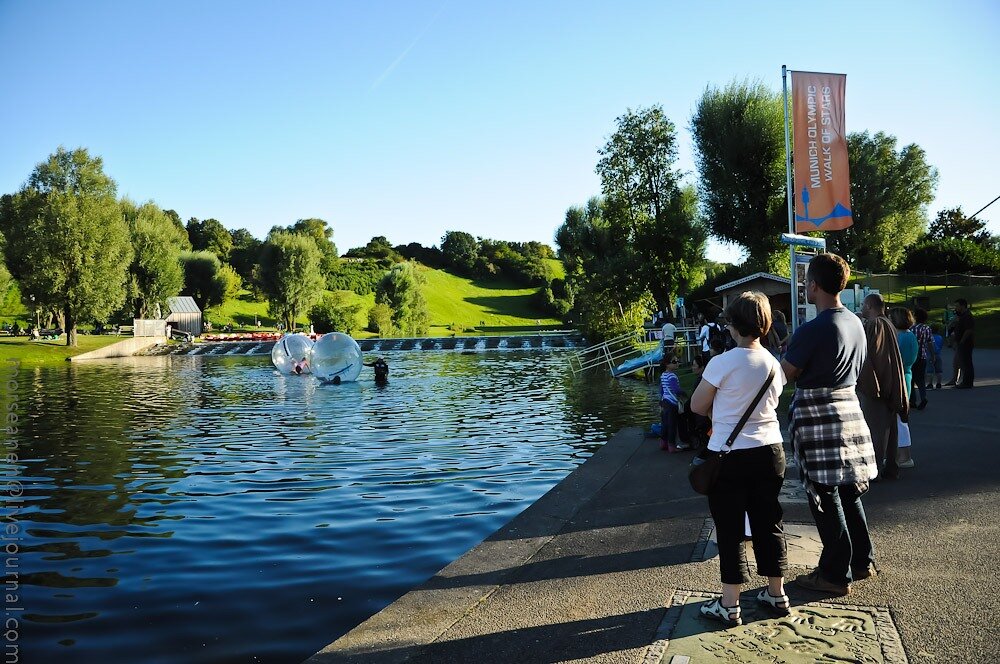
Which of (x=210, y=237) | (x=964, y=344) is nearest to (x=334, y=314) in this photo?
(x=210, y=237)

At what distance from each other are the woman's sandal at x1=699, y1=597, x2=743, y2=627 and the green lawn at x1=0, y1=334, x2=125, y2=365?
159 feet

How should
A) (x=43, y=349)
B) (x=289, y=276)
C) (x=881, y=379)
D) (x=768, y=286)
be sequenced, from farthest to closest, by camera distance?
(x=289, y=276) → (x=43, y=349) → (x=768, y=286) → (x=881, y=379)

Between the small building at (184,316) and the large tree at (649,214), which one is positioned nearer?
the large tree at (649,214)

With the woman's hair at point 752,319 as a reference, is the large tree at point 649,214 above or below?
above

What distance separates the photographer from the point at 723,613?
169 inches

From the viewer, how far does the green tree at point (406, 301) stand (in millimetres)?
75375

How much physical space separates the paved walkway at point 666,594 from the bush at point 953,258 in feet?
155

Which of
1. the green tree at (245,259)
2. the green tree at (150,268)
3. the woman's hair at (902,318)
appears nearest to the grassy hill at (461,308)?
the green tree at (245,259)

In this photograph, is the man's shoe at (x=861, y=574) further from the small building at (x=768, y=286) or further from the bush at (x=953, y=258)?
the bush at (x=953, y=258)

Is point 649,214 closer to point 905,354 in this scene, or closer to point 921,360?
point 921,360

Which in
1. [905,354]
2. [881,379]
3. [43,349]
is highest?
[905,354]

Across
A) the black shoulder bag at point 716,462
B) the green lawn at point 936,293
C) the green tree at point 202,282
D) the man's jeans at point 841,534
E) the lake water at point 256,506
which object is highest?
the green tree at point 202,282

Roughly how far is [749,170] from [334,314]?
46636 mm

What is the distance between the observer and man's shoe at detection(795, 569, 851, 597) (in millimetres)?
4703
